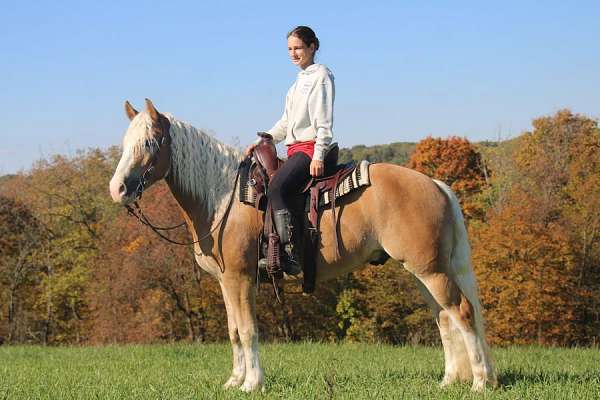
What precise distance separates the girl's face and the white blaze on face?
1.54 m

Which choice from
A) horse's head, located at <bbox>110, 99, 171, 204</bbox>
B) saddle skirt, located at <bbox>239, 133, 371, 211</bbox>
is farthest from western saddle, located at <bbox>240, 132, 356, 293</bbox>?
horse's head, located at <bbox>110, 99, 171, 204</bbox>

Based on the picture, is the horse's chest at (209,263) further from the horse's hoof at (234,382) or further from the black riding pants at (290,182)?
the horse's hoof at (234,382)

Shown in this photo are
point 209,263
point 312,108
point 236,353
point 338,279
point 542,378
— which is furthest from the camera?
point 338,279

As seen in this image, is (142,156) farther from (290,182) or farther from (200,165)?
(290,182)

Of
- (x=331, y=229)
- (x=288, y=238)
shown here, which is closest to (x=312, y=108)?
(x=331, y=229)

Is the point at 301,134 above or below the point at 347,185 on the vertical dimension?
above

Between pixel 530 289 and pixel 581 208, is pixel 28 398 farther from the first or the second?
pixel 581 208

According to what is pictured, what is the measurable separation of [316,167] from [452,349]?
231cm

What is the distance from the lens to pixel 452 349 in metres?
7.08

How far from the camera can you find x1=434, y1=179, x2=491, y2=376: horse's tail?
6746 mm

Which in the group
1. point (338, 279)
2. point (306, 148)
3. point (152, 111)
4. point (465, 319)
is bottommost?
point (338, 279)

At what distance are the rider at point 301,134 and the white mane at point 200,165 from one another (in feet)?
2.14

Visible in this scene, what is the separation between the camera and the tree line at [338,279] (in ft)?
110

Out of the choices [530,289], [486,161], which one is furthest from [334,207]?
[486,161]
